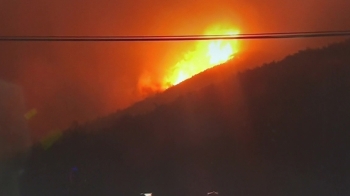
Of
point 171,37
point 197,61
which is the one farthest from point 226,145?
point 171,37

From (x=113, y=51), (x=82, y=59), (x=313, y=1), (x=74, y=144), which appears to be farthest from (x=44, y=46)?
(x=313, y=1)

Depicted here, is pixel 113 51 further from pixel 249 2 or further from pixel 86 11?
pixel 249 2

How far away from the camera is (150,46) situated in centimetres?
170

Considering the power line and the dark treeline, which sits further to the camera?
the power line

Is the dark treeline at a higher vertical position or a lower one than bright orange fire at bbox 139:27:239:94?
lower

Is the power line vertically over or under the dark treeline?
over

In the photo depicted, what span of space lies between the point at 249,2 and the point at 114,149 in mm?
800

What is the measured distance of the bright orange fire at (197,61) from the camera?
5.49 feet

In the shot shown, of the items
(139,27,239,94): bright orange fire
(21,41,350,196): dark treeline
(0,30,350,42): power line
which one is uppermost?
(0,30,350,42): power line

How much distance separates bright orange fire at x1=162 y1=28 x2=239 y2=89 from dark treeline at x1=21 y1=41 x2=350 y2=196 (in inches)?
3.5

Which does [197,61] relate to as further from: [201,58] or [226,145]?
[226,145]

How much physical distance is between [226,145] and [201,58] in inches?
14.2

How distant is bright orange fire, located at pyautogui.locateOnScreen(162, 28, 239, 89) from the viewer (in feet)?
5.50

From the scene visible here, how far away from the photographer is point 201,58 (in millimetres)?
1685
